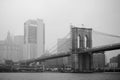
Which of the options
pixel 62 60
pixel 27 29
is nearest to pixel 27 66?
pixel 62 60

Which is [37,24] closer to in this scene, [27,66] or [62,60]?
[62,60]

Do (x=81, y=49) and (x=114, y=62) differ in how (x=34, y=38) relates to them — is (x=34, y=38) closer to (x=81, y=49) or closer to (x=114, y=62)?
(x=114, y=62)

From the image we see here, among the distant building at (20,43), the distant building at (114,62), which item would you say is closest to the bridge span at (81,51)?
the distant building at (114,62)

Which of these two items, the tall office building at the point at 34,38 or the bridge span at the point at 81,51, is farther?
the tall office building at the point at 34,38

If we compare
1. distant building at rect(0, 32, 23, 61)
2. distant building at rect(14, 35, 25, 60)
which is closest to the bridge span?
distant building at rect(0, 32, 23, 61)

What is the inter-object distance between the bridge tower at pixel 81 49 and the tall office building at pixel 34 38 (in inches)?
2920

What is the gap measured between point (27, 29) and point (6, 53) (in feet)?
154

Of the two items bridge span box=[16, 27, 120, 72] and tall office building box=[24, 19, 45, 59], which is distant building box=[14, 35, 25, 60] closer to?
tall office building box=[24, 19, 45, 59]

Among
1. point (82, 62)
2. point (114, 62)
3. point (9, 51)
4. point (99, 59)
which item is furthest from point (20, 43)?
point (82, 62)

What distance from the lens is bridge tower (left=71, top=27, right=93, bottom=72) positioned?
51594 mm

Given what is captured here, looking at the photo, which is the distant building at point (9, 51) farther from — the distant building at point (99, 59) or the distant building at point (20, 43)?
the distant building at point (99, 59)

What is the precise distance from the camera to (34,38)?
5487 inches

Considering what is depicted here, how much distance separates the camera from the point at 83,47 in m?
52.7

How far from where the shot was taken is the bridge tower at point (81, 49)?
51.6 m
